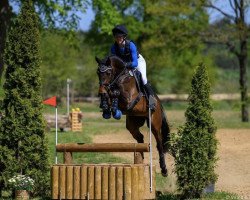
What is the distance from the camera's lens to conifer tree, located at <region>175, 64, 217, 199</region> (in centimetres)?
1256

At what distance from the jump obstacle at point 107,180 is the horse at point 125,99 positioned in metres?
1.04

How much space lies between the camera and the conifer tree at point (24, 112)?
43.2 feet

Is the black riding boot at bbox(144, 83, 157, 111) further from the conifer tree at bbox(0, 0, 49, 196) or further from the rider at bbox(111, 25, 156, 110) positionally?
the conifer tree at bbox(0, 0, 49, 196)

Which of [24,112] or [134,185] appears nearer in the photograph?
[134,185]

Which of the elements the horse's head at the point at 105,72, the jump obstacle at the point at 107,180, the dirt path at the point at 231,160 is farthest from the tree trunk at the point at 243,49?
the jump obstacle at the point at 107,180

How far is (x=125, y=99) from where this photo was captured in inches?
511

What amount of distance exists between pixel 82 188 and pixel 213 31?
28.7 metres

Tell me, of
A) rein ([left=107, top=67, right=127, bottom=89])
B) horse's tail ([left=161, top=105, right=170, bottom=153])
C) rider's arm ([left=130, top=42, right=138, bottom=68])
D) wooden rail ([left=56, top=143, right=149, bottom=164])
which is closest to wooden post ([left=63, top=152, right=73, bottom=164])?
wooden rail ([left=56, top=143, right=149, bottom=164])

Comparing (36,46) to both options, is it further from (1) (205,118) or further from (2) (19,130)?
(1) (205,118)

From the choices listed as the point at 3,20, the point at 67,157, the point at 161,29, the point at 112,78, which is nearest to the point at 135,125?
the point at 112,78

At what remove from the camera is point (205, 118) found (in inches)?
501

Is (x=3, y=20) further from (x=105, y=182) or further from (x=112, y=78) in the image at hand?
(x=105, y=182)

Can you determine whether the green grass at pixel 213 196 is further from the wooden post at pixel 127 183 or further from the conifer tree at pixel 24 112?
the conifer tree at pixel 24 112

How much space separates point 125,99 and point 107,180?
2.13 metres
